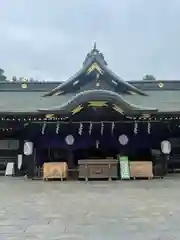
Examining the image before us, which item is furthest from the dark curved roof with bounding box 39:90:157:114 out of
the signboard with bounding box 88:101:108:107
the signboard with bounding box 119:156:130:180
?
the signboard with bounding box 119:156:130:180

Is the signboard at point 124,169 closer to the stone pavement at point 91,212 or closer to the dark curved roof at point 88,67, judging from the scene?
the stone pavement at point 91,212

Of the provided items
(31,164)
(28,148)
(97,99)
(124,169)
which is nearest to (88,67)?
(97,99)

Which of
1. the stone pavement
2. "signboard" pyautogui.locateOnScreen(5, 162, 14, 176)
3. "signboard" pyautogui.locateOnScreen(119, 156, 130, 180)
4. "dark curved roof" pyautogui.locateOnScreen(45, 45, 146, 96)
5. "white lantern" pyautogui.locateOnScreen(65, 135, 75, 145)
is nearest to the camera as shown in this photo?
the stone pavement

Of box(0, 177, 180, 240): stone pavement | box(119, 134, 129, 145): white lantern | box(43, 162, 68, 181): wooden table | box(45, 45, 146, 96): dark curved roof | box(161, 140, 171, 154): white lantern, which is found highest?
box(45, 45, 146, 96): dark curved roof

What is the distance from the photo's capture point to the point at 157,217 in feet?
23.9

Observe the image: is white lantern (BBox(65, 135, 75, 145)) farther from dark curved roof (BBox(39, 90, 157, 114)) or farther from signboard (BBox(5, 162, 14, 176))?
signboard (BBox(5, 162, 14, 176))

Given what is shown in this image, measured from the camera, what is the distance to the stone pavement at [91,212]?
602cm

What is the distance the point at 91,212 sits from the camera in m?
7.86

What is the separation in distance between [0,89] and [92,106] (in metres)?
8.12

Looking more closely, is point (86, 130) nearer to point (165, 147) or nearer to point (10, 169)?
point (165, 147)

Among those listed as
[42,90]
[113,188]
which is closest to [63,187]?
[113,188]

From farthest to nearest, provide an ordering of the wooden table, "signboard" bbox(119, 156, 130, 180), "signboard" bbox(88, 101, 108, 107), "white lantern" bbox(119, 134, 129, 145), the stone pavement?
"white lantern" bbox(119, 134, 129, 145), "signboard" bbox(88, 101, 108, 107), "signboard" bbox(119, 156, 130, 180), the wooden table, the stone pavement

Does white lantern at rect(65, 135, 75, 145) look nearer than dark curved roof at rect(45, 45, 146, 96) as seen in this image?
Yes

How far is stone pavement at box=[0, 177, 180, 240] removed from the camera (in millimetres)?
6020
